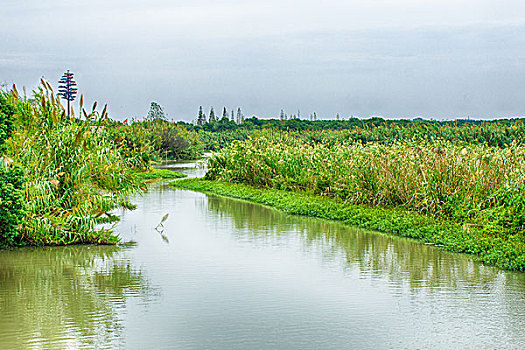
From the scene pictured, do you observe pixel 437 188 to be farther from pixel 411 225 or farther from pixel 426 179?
pixel 411 225

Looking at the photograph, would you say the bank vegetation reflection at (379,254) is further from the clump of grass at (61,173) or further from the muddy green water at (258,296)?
the clump of grass at (61,173)

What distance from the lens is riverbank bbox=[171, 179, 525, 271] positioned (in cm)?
905

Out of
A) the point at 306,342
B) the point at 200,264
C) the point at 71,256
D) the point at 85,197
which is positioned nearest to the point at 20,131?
the point at 85,197

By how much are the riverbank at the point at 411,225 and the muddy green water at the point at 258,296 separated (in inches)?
12.5

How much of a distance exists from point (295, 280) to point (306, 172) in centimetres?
961

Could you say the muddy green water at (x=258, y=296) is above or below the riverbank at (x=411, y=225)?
below

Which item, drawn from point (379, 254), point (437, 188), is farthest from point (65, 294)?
point (437, 188)

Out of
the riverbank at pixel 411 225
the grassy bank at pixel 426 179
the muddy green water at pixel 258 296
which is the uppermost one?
the grassy bank at pixel 426 179

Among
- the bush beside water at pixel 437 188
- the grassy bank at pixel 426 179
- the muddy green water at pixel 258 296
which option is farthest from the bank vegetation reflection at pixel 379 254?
the grassy bank at pixel 426 179

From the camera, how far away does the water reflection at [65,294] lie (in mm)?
5930

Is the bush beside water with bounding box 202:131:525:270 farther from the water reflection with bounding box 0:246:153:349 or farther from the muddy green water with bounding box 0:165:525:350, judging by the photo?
the water reflection with bounding box 0:246:153:349

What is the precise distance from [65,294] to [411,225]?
6.46 meters

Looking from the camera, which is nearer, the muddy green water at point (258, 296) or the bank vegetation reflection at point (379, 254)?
the muddy green water at point (258, 296)

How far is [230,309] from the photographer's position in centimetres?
682
